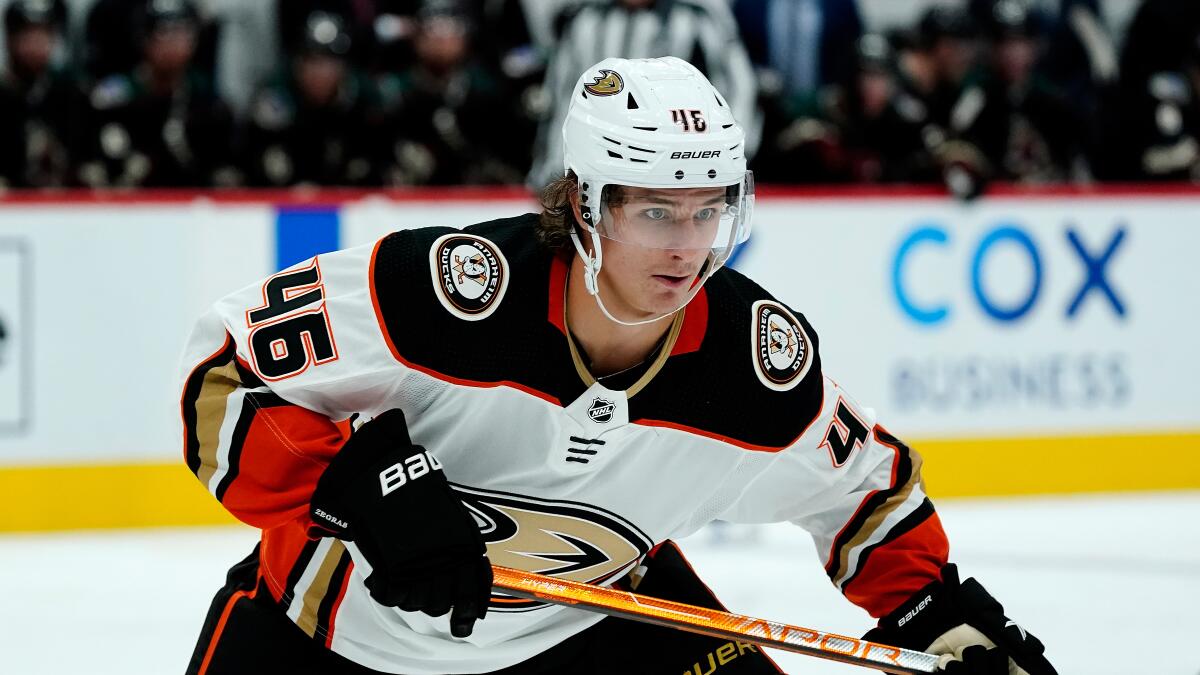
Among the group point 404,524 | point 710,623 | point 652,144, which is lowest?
point 710,623

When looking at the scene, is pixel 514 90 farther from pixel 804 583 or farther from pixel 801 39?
pixel 804 583

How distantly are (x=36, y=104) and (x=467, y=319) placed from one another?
14.8 feet

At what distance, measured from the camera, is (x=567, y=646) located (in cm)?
248

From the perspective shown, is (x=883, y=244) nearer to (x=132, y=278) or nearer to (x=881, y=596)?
(x=132, y=278)

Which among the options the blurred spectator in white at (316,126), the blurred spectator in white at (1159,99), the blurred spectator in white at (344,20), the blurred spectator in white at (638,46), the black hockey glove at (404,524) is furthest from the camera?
the blurred spectator in white at (1159,99)

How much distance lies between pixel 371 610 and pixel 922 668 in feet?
2.54

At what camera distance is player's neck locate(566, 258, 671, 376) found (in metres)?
2.26

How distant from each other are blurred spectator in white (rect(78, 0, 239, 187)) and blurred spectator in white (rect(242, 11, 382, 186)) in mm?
133

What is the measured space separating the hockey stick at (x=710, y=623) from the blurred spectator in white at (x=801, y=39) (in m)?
5.18

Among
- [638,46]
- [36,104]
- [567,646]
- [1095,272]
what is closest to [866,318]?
[1095,272]

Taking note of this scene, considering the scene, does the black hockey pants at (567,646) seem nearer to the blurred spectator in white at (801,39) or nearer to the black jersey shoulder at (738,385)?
the black jersey shoulder at (738,385)

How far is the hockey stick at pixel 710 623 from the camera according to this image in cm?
227

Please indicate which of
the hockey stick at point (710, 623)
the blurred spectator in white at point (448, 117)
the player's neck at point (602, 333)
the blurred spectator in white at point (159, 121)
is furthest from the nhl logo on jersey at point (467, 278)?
the blurred spectator in white at point (448, 117)

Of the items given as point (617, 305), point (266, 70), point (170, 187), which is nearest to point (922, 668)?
point (617, 305)
